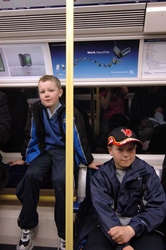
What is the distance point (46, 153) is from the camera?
2.41 m

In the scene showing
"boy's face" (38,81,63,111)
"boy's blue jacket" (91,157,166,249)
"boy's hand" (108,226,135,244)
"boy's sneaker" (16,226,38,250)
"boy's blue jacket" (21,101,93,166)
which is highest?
"boy's face" (38,81,63,111)

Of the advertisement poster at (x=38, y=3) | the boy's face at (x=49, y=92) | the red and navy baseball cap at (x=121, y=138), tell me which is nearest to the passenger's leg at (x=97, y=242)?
the red and navy baseball cap at (x=121, y=138)

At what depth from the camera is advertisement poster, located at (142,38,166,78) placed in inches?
93.6

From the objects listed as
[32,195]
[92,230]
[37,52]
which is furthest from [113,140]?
[37,52]

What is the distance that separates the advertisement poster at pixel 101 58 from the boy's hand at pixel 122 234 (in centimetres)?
138

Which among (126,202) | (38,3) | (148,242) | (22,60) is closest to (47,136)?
(22,60)

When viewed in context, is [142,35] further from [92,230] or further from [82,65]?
[92,230]

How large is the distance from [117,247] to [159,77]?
151 cm

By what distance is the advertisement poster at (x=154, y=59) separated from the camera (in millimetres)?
2376

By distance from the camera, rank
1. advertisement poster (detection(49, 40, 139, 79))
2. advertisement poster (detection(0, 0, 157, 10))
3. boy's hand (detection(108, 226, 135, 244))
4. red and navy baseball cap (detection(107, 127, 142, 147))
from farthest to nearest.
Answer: advertisement poster (detection(49, 40, 139, 79)), advertisement poster (detection(0, 0, 157, 10)), red and navy baseball cap (detection(107, 127, 142, 147)), boy's hand (detection(108, 226, 135, 244))

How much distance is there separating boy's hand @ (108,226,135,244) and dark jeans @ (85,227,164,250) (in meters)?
0.09

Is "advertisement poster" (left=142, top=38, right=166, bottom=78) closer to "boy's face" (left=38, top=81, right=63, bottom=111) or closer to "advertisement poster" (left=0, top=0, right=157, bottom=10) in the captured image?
"advertisement poster" (left=0, top=0, right=157, bottom=10)

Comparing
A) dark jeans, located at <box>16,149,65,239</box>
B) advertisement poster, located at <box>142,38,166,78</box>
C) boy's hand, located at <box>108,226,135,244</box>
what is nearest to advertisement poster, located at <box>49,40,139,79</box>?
advertisement poster, located at <box>142,38,166,78</box>

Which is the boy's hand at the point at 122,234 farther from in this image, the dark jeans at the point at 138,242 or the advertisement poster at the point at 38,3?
the advertisement poster at the point at 38,3
